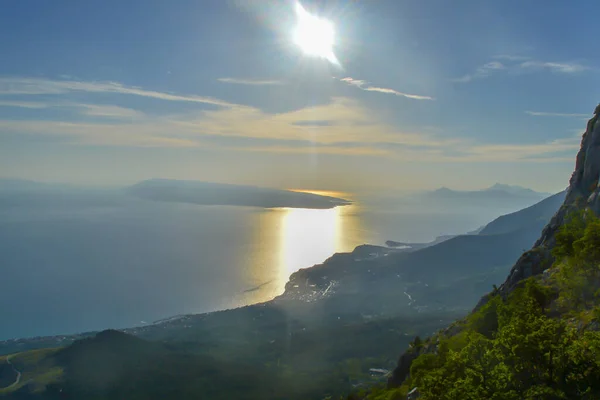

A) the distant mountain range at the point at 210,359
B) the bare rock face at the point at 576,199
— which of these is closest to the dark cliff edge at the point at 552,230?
the bare rock face at the point at 576,199

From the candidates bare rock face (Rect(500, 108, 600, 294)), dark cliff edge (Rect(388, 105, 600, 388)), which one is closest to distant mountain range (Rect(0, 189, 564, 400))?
dark cliff edge (Rect(388, 105, 600, 388))

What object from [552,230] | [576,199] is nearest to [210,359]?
[552,230]

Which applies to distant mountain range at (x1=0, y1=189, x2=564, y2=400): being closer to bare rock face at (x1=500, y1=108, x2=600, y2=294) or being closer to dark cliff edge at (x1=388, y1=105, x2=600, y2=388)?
dark cliff edge at (x1=388, y1=105, x2=600, y2=388)

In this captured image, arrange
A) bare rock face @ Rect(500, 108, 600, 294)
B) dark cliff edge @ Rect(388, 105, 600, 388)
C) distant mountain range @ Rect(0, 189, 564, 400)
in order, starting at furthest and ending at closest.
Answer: distant mountain range @ Rect(0, 189, 564, 400) < bare rock face @ Rect(500, 108, 600, 294) < dark cliff edge @ Rect(388, 105, 600, 388)

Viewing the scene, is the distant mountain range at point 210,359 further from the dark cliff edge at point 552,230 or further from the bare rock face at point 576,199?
the bare rock face at point 576,199

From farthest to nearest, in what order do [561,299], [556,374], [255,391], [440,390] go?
1. [255,391]
2. [561,299]
3. [440,390]
4. [556,374]

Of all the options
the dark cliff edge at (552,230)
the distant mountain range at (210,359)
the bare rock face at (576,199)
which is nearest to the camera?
the dark cliff edge at (552,230)

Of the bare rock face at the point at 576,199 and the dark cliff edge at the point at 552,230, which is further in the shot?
the bare rock face at the point at 576,199

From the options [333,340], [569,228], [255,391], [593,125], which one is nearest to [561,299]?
[569,228]

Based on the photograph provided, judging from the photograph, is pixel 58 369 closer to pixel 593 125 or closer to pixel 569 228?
pixel 569 228
